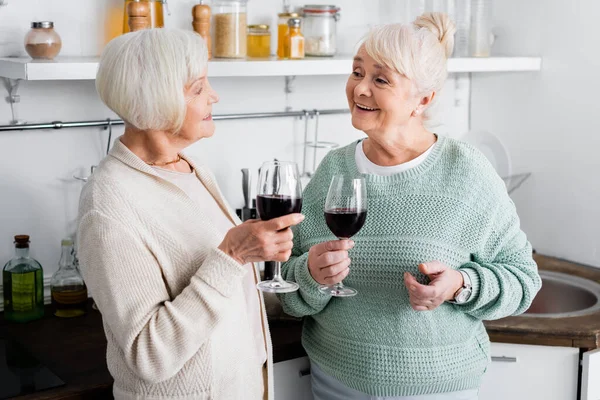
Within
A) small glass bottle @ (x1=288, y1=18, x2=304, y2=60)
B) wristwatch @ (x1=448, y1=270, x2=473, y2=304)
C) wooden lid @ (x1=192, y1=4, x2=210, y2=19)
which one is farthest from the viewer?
small glass bottle @ (x1=288, y1=18, x2=304, y2=60)

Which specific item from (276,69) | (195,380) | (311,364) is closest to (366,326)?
(311,364)

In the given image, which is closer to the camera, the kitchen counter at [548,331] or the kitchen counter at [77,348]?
the kitchen counter at [77,348]

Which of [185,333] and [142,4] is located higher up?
[142,4]

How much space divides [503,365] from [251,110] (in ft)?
3.05

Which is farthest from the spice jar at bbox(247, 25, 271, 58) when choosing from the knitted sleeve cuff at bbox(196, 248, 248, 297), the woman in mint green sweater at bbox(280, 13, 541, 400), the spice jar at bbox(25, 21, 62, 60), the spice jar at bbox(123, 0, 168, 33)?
the knitted sleeve cuff at bbox(196, 248, 248, 297)

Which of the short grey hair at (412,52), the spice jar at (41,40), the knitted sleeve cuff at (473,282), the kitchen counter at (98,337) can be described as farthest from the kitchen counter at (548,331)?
the spice jar at (41,40)

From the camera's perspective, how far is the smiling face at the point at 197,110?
4.50 feet

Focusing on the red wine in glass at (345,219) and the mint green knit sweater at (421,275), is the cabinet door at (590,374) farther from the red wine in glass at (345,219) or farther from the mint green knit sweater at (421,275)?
the red wine in glass at (345,219)

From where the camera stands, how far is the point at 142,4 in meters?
1.88

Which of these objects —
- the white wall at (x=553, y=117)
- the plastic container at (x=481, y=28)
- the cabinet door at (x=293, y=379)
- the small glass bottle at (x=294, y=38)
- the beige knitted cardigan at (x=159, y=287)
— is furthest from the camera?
the plastic container at (x=481, y=28)

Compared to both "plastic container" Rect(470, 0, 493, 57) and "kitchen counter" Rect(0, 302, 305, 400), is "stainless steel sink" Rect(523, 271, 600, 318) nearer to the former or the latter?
"plastic container" Rect(470, 0, 493, 57)

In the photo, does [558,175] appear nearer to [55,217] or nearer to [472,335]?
[472,335]

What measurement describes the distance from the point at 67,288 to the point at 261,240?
0.87 m

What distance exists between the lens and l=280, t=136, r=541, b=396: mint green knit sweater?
61.4 inches
